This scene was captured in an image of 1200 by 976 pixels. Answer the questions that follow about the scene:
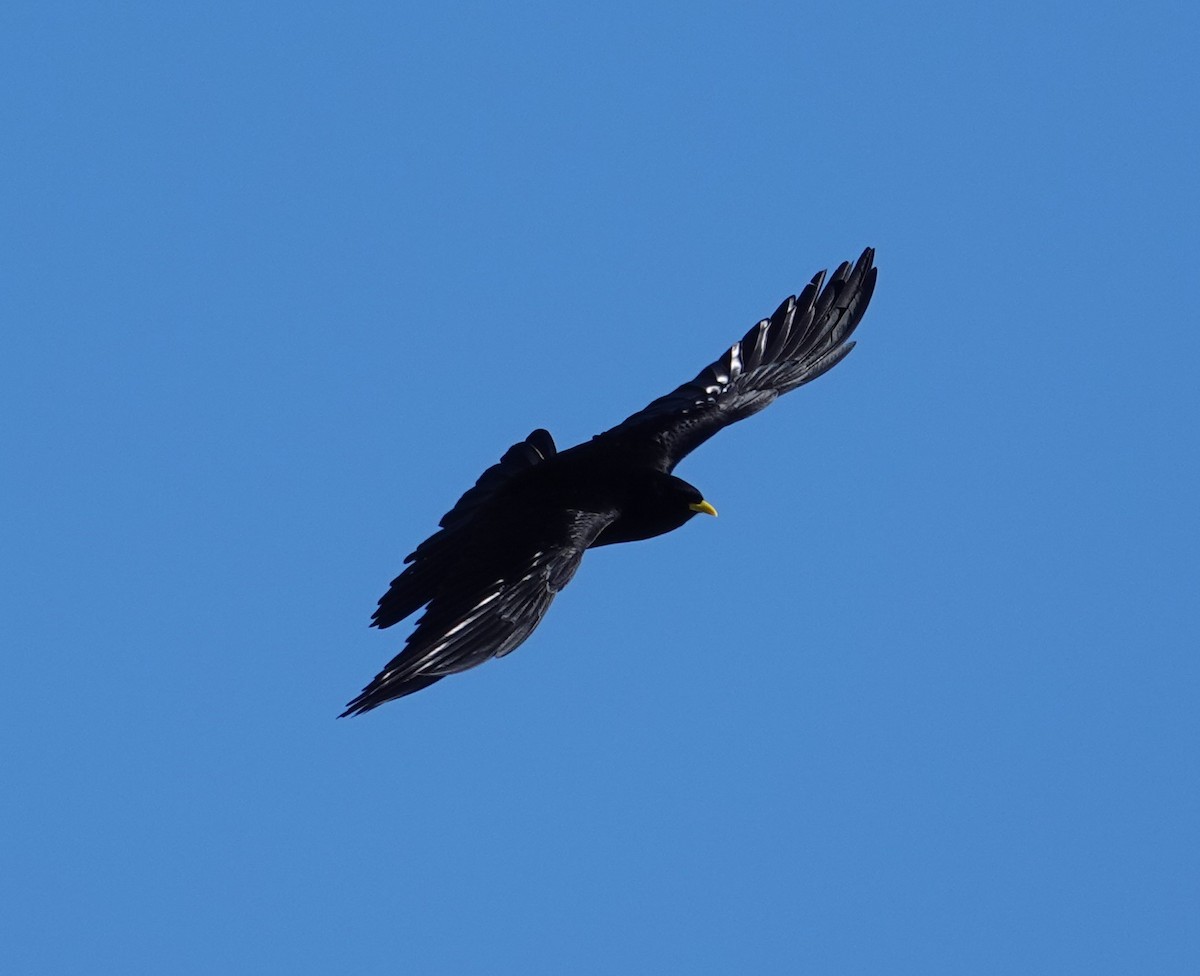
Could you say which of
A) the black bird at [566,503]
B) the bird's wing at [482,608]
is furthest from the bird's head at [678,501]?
the bird's wing at [482,608]

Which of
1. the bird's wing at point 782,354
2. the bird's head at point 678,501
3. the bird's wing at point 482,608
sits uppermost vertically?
the bird's wing at point 782,354

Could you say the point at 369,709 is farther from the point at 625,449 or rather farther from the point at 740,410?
the point at 740,410

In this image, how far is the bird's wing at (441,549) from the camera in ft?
62.5

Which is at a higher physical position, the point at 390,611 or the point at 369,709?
the point at 390,611

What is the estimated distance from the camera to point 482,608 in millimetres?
17594

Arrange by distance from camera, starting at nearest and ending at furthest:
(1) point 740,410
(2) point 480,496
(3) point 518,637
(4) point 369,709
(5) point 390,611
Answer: (4) point 369,709, (3) point 518,637, (5) point 390,611, (2) point 480,496, (1) point 740,410

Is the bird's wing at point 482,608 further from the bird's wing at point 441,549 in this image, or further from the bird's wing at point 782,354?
the bird's wing at point 782,354

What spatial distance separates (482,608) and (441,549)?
204 cm

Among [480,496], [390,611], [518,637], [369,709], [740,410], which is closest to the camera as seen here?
[369,709]

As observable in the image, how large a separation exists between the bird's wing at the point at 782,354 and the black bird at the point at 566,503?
0.01 m

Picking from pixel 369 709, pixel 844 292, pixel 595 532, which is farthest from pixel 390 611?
pixel 844 292

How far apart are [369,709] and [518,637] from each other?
62.0 inches

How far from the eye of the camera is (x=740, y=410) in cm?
2273

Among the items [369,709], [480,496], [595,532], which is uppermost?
[480,496]
